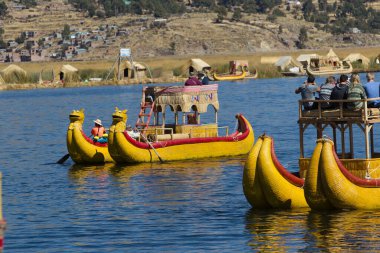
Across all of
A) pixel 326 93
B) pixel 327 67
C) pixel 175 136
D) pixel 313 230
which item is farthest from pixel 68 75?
pixel 313 230

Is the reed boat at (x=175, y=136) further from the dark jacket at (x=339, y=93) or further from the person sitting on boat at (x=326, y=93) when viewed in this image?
the dark jacket at (x=339, y=93)

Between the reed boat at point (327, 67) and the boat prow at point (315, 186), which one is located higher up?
the boat prow at point (315, 186)

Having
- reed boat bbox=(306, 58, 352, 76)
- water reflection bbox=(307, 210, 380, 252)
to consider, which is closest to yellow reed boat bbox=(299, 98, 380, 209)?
water reflection bbox=(307, 210, 380, 252)

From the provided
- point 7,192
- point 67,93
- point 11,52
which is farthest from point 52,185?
point 11,52

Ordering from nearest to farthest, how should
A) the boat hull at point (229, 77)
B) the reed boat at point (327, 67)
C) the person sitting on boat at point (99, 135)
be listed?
1. the person sitting on boat at point (99, 135)
2. the reed boat at point (327, 67)
3. the boat hull at point (229, 77)

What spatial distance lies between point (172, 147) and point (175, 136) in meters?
0.63

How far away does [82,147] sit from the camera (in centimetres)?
3925

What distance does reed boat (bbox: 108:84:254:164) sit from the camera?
38.0 meters

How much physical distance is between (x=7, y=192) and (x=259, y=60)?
117758 millimetres

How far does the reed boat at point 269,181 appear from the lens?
1006 inches

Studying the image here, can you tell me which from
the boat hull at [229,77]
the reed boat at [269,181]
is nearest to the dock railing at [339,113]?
the reed boat at [269,181]

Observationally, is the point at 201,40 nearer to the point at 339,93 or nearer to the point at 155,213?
the point at 155,213

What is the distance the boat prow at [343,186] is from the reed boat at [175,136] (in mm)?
13436

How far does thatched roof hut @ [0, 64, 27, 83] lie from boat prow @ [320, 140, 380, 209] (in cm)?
10370
